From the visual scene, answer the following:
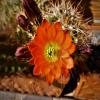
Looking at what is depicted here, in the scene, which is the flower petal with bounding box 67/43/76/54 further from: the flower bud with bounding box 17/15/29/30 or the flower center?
the flower bud with bounding box 17/15/29/30

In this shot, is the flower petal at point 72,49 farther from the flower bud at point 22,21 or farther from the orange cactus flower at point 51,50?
the flower bud at point 22,21

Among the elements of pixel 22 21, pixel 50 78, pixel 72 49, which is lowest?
pixel 50 78

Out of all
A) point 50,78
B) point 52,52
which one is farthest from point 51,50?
point 50,78

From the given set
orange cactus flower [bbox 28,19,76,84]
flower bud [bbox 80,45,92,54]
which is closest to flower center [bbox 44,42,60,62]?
orange cactus flower [bbox 28,19,76,84]

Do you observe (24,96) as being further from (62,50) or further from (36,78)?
(62,50)

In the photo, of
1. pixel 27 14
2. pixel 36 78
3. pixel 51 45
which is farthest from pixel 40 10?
pixel 36 78

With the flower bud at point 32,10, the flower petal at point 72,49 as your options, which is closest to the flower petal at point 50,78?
the flower petal at point 72,49

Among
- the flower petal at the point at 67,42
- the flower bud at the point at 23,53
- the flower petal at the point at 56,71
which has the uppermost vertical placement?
the flower petal at the point at 67,42

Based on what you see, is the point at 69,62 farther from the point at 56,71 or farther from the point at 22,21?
the point at 22,21
